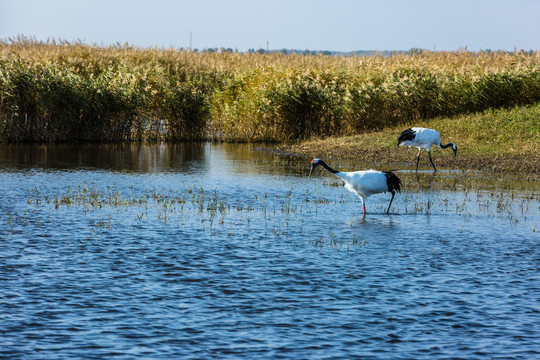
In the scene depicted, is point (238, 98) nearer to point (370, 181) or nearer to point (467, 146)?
point (467, 146)

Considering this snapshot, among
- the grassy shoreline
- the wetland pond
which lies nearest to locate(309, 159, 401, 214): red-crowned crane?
the wetland pond

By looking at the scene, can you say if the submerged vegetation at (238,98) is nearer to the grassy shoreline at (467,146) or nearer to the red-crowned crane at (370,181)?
the grassy shoreline at (467,146)

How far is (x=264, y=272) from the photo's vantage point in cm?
1062

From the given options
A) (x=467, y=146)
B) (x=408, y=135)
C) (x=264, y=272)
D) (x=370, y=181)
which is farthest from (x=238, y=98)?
(x=264, y=272)

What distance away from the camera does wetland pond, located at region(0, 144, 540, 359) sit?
7867mm

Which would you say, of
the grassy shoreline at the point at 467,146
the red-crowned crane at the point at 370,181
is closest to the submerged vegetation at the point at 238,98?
the grassy shoreline at the point at 467,146

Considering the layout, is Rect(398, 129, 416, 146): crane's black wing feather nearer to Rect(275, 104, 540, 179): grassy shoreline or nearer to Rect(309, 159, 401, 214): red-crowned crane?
Rect(275, 104, 540, 179): grassy shoreline

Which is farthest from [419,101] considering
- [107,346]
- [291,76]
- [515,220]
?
[107,346]

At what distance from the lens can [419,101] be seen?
3481cm

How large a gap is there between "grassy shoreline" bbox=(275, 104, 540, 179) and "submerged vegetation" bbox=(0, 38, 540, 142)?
1.52 meters

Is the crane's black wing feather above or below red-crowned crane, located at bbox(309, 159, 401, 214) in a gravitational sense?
above

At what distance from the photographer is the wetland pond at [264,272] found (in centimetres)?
787

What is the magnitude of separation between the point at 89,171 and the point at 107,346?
16.0m

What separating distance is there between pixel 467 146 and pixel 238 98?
12.2 m
